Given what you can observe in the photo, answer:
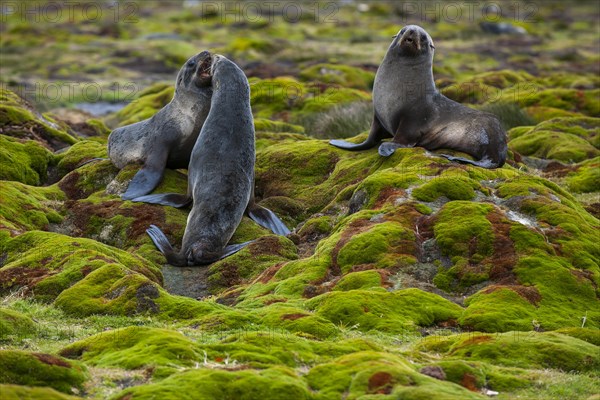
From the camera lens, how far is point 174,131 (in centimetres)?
1719

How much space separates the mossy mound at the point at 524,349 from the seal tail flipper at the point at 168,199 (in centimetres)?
670

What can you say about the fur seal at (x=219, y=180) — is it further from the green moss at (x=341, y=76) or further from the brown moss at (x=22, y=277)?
the green moss at (x=341, y=76)

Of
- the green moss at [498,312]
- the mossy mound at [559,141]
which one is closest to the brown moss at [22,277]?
the green moss at [498,312]

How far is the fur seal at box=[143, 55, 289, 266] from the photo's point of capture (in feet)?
46.4

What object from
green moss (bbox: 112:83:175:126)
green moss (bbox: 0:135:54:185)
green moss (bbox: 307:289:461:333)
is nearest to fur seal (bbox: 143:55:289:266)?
green moss (bbox: 0:135:54:185)

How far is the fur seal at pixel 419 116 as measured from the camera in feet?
54.6

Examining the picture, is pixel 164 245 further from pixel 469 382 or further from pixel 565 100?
pixel 565 100

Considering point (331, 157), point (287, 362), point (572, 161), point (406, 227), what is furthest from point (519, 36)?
point (287, 362)

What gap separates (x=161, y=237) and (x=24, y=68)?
3783 cm

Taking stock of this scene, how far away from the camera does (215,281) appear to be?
13.1m

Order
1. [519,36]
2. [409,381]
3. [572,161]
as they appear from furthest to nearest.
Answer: [519,36] → [572,161] → [409,381]

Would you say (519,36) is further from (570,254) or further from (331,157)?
(570,254)

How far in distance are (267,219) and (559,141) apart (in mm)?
9823

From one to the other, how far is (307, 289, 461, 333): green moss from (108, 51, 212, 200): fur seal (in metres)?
6.69
